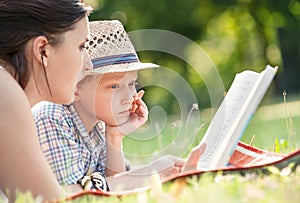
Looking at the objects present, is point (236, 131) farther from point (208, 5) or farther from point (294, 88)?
point (208, 5)

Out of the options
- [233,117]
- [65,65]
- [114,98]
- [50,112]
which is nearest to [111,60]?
[114,98]

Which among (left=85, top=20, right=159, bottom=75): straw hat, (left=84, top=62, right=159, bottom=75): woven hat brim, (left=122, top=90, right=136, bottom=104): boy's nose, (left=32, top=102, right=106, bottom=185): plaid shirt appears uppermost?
(left=85, top=20, right=159, bottom=75): straw hat

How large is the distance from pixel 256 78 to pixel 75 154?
762 mm

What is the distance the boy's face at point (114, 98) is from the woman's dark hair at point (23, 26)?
58 centimetres

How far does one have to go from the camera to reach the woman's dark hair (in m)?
2.85

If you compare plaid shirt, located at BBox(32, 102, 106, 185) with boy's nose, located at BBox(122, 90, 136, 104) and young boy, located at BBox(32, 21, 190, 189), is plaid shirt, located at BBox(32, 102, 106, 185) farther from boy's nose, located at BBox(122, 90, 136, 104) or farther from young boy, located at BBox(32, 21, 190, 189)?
boy's nose, located at BBox(122, 90, 136, 104)

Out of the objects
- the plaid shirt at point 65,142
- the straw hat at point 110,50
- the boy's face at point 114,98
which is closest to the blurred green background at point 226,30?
the straw hat at point 110,50

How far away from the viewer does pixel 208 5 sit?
22.7 metres

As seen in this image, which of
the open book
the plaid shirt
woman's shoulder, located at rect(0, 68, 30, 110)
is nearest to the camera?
woman's shoulder, located at rect(0, 68, 30, 110)

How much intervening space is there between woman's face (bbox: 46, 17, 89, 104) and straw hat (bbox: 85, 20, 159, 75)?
1.47 feet

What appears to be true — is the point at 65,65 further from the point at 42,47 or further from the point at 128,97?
the point at 128,97

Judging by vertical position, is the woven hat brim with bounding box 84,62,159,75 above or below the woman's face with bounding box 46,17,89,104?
below

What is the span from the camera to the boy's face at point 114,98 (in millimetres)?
3445

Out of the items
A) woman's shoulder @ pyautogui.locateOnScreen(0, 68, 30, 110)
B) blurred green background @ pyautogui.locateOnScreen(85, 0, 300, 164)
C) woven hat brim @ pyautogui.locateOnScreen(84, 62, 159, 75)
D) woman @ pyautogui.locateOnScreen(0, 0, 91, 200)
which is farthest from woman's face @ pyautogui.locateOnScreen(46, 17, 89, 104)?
blurred green background @ pyautogui.locateOnScreen(85, 0, 300, 164)
